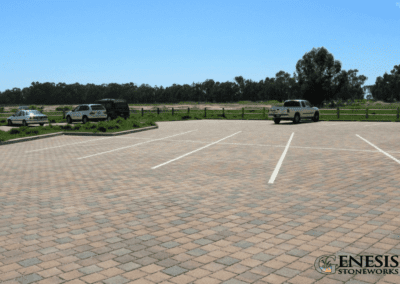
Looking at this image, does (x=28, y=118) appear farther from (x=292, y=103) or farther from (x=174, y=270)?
(x=174, y=270)

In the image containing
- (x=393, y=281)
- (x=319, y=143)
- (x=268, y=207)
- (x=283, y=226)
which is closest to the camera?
(x=393, y=281)

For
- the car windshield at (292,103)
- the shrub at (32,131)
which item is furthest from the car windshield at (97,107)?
the car windshield at (292,103)

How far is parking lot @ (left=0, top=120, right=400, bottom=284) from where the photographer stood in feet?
12.4

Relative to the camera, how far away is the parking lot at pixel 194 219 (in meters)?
3.77

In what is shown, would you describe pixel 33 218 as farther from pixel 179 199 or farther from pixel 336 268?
pixel 336 268

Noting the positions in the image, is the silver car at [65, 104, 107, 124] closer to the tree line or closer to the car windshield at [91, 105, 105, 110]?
the car windshield at [91, 105, 105, 110]

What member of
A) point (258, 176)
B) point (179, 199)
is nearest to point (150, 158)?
point (258, 176)

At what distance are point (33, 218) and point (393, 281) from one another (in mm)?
4889

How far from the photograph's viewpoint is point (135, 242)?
4.54 meters

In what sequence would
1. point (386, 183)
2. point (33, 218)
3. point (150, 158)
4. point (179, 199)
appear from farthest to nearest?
point (150, 158), point (386, 183), point (179, 199), point (33, 218)

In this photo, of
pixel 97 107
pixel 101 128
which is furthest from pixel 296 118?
pixel 97 107

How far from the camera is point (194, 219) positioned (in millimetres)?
5461

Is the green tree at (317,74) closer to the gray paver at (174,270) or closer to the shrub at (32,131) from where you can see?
the shrub at (32,131)

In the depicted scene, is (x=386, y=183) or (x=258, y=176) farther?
(x=258, y=176)
